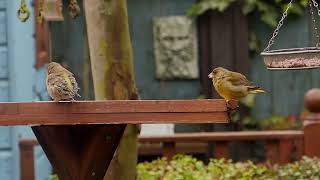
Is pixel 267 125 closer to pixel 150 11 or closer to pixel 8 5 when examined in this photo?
pixel 150 11

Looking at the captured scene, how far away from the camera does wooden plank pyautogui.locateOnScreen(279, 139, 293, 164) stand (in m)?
6.15

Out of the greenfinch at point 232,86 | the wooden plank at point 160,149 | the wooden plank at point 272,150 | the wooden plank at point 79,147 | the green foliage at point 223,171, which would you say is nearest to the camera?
the wooden plank at point 79,147

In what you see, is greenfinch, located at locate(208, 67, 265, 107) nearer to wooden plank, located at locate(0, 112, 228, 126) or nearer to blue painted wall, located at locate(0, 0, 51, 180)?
wooden plank, located at locate(0, 112, 228, 126)

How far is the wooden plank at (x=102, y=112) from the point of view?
334 centimetres

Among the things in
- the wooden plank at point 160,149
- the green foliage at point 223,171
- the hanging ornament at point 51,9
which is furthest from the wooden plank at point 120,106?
the wooden plank at point 160,149

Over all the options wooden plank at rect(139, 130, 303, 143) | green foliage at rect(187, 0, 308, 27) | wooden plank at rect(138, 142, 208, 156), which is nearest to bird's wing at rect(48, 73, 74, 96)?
wooden plank at rect(139, 130, 303, 143)

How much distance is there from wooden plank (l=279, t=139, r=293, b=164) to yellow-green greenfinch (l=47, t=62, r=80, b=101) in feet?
8.98

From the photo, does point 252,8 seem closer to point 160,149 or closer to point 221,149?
point 160,149

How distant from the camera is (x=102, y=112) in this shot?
3.36m

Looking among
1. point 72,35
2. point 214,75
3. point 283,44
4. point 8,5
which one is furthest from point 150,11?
point 214,75

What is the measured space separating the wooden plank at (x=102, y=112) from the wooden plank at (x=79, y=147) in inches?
12.5

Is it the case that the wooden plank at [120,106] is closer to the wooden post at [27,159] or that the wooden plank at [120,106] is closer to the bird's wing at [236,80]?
the bird's wing at [236,80]

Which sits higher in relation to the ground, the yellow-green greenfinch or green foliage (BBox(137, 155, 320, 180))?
the yellow-green greenfinch

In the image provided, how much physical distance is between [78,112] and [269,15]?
5.24 meters
